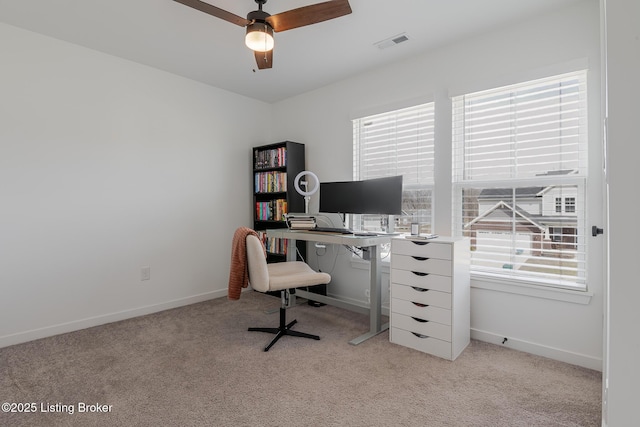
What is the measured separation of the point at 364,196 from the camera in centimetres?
292

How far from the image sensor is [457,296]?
2.18 metres

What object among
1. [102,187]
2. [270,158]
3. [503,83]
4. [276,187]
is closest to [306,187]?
[276,187]

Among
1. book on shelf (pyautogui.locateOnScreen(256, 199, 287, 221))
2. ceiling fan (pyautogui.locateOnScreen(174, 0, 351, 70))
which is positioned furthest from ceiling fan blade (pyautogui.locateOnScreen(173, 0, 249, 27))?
book on shelf (pyautogui.locateOnScreen(256, 199, 287, 221))

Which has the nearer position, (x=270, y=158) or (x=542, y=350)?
(x=542, y=350)

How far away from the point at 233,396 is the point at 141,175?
2.25 m

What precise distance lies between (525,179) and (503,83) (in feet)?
2.35

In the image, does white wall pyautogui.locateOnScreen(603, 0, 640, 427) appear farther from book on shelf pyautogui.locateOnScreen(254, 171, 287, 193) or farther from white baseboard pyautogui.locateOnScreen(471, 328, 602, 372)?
book on shelf pyautogui.locateOnScreen(254, 171, 287, 193)

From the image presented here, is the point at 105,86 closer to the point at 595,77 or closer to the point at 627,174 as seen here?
the point at 627,174

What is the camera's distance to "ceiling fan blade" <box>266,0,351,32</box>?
5.77ft

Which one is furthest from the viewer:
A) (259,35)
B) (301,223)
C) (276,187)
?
(276,187)

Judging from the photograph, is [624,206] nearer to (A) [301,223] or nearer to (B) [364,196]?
(B) [364,196]

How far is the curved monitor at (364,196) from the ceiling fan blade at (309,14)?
130 cm

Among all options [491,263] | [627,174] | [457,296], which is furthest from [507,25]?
[627,174]

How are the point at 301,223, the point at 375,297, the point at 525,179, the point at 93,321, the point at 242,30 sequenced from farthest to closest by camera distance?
the point at 301,223
the point at 93,321
the point at 375,297
the point at 242,30
the point at 525,179
